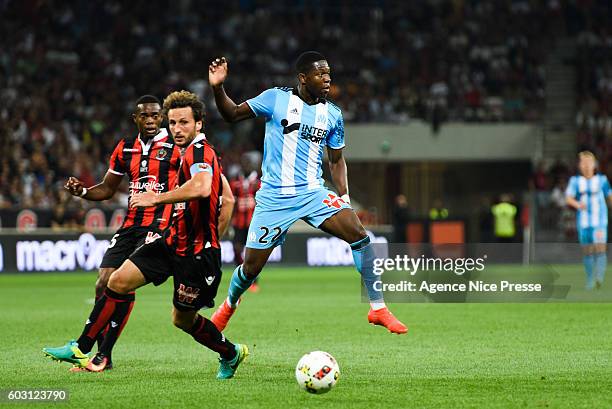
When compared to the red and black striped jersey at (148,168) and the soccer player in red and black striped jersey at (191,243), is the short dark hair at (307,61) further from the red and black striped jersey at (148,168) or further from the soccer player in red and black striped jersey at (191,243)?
the soccer player in red and black striped jersey at (191,243)

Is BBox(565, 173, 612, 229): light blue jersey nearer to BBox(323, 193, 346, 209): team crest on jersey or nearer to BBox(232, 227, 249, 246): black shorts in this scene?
BBox(232, 227, 249, 246): black shorts

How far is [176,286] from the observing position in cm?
864

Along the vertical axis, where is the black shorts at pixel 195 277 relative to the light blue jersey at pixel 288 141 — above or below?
below

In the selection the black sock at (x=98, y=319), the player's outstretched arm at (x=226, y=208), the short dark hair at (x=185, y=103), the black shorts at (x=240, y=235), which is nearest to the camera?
the short dark hair at (x=185, y=103)

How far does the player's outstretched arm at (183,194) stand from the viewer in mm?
8086

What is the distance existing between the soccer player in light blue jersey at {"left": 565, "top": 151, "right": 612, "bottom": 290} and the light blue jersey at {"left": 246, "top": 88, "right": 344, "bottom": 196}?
9.52 m

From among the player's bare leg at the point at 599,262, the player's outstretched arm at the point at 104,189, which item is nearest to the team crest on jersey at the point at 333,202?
the player's outstretched arm at the point at 104,189

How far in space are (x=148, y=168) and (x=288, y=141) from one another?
1256mm

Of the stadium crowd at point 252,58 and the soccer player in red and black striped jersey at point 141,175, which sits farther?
the stadium crowd at point 252,58

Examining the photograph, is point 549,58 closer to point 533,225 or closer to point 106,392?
point 533,225

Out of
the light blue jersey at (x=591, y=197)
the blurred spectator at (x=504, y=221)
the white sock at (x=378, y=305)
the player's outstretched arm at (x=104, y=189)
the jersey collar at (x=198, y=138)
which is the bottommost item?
the blurred spectator at (x=504, y=221)

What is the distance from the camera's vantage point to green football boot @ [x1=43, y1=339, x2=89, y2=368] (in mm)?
8984

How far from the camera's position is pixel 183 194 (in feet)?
26.9

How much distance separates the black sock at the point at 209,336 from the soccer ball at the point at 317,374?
42.2 inches
